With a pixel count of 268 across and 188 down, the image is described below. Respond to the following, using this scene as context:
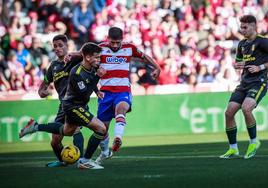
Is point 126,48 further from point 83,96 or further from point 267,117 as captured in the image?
point 267,117

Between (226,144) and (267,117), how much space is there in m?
4.95

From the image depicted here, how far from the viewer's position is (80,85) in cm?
1096

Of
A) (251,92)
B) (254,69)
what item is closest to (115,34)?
(254,69)

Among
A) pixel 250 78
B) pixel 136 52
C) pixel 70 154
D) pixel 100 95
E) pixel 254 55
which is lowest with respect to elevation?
pixel 70 154

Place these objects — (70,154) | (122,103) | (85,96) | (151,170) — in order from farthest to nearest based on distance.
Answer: (122,103) → (70,154) → (85,96) → (151,170)

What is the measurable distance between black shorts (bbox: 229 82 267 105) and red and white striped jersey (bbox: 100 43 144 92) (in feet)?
5.90

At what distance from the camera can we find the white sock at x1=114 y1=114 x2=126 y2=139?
11.3 metres

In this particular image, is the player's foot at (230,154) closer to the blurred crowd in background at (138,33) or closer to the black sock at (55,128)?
the black sock at (55,128)

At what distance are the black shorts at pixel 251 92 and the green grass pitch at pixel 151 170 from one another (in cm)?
97

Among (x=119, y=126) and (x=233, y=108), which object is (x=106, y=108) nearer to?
(x=119, y=126)

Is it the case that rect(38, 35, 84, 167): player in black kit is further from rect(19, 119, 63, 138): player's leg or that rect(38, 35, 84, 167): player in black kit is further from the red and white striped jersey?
the red and white striped jersey

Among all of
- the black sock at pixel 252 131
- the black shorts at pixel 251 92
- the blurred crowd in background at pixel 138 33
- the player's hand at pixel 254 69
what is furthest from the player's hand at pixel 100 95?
the blurred crowd in background at pixel 138 33

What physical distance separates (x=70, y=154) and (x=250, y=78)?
10.6ft

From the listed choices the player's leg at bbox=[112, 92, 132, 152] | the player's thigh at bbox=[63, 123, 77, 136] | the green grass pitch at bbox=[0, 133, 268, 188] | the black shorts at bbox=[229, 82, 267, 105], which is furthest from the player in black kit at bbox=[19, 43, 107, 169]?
the black shorts at bbox=[229, 82, 267, 105]
